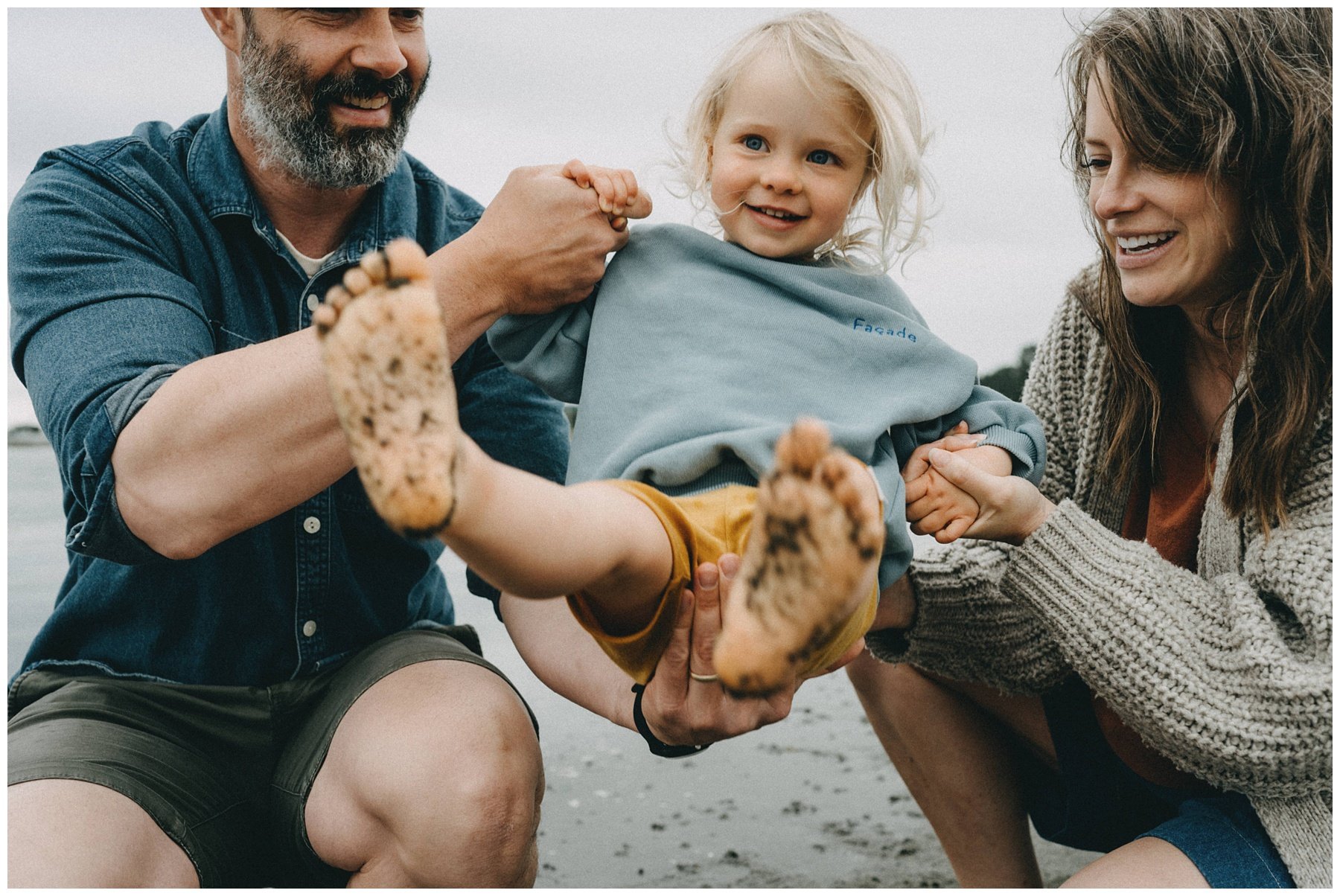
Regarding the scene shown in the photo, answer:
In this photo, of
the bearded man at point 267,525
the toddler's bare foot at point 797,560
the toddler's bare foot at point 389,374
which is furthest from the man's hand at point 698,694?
the toddler's bare foot at point 389,374

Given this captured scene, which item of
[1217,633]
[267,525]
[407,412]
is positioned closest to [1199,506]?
[1217,633]

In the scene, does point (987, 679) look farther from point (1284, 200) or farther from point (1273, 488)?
point (1284, 200)

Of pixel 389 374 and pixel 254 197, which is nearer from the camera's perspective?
pixel 389 374

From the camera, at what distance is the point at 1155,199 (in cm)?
149

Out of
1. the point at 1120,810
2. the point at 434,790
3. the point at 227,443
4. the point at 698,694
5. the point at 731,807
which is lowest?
the point at 731,807

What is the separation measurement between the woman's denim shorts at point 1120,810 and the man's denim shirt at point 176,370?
90cm

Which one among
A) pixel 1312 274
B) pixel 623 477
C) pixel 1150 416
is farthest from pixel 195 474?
pixel 1312 274

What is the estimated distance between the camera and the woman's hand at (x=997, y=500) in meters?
1.42

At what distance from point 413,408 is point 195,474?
58cm

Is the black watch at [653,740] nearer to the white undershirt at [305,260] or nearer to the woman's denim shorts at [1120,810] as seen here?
the woman's denim shorts at [1120,810]

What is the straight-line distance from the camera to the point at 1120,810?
1697mm

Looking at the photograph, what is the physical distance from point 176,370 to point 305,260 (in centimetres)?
37

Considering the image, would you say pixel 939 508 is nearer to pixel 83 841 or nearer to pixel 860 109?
pixel 860 109

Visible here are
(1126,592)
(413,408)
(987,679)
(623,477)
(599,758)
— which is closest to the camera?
(413,408)
